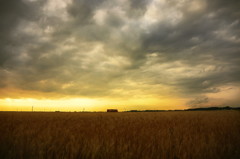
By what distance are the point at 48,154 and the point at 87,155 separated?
2.02 ft

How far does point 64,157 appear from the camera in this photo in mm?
2412

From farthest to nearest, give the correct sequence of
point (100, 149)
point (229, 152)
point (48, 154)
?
1. point (229, 152)
2. point (100, 149)
3. point (48, 154)

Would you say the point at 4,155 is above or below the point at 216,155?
above

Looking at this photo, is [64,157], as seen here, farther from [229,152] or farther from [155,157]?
[229,152]

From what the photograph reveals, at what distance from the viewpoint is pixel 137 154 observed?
267 cm

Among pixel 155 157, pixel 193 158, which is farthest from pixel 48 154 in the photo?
pixel 193 158

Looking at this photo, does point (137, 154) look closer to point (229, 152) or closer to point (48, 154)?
point (48, 154)

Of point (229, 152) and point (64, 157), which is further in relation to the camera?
point (229, 152)

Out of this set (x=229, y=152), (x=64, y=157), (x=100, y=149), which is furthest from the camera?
(x=229, y=152)

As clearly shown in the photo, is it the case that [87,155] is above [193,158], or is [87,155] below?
above

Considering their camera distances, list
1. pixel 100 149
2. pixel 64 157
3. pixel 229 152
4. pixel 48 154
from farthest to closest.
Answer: pixel 229 152 < pixel 100 149 < pixel 48 154 < pixel 64 157

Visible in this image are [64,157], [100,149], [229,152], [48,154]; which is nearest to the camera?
[64,157]

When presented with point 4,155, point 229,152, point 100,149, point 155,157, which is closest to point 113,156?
point 100,149

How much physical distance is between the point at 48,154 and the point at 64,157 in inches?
13.5
